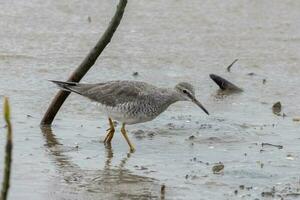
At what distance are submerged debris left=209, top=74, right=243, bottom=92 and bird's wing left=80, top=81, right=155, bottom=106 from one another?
6.61ft

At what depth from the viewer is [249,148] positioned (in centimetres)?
835

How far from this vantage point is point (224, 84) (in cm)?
1076

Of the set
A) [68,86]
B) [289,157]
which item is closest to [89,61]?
[68,86]

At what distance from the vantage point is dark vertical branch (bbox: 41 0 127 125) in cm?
828

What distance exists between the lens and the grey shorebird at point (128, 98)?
8.58 meters

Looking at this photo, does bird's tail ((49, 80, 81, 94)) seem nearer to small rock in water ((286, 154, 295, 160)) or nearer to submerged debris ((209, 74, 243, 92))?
small rock in water ((286, 154, 295, 160))

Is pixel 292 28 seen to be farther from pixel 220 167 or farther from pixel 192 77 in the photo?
pixel 220 167

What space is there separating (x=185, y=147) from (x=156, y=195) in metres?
1.58

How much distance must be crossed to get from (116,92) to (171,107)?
1.41m

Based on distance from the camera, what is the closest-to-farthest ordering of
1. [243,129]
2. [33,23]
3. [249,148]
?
[249,148]
[243,129]
[33,23]

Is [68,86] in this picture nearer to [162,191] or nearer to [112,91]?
[112,91]

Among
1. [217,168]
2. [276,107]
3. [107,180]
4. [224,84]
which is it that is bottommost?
[107,180]

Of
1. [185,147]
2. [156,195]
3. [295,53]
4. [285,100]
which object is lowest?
[156,195]

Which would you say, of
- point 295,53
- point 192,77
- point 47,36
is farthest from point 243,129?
point 47,36
